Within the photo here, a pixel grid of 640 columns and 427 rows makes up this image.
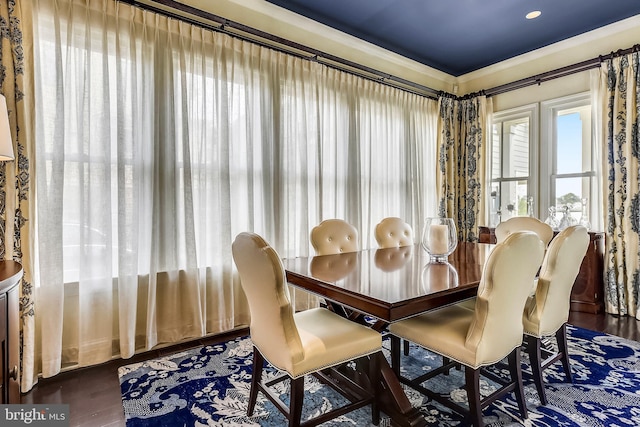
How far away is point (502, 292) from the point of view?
4.87 feet

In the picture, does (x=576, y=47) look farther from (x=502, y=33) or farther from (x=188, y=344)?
(x=188, y=344)

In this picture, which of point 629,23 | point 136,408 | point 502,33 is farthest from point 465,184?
point 136,408

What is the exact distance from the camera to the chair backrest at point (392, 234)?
117 inches

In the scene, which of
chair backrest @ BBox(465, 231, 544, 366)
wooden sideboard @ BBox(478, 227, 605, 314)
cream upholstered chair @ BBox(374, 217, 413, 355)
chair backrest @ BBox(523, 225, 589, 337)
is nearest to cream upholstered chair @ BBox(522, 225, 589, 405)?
chair backrest @ BBox(523, 225, 589, 337)

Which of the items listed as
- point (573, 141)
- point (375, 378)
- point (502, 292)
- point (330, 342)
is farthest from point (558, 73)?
point (330, 342)

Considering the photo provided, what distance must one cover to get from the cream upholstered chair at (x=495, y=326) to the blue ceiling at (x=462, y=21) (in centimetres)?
261

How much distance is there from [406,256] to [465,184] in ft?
9.02

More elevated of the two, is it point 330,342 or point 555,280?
point 555,280

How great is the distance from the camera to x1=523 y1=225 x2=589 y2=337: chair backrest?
1787mm

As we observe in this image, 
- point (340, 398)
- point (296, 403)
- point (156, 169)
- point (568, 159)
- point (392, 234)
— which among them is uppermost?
point (568, 159)

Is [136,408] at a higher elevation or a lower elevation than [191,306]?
lower

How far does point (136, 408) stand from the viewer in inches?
Answer: 73.1

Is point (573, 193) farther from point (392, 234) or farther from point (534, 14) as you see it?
point (392, 234)

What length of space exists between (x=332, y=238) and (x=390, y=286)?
3.54 feet
